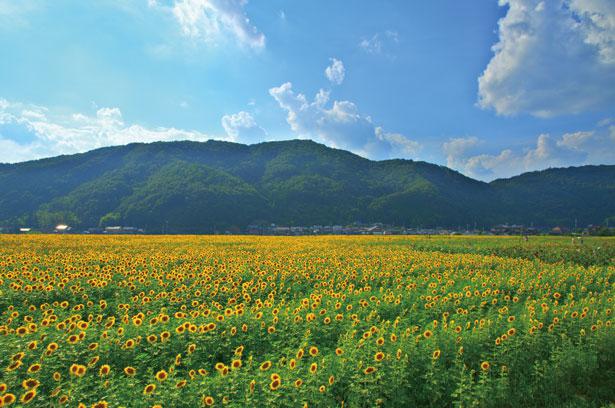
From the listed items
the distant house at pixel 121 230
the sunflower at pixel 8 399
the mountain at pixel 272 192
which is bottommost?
the distant house at pixel 121 230

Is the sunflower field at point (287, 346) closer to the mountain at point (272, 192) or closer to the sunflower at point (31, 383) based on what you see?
the sunflower at point (31, 383)

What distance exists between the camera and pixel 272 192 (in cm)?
13288

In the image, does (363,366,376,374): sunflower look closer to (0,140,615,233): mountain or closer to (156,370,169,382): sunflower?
(156,370,169,382): sunflower

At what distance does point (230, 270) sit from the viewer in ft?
41.7

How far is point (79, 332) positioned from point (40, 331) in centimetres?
59

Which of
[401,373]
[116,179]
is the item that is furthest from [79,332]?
[116,179]

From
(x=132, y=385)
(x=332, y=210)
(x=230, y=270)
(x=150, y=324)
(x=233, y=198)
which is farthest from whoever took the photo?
(x=332, y=210)

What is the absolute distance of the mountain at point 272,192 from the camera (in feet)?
337

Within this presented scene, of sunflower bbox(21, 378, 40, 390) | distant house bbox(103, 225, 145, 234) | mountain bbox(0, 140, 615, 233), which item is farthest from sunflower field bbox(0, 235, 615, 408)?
mountain bbox(0, 140, 615, 233)

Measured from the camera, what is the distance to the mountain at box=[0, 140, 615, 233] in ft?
337

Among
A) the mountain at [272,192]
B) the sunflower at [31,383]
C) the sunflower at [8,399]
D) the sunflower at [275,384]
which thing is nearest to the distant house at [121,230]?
the mountain at [272,192]

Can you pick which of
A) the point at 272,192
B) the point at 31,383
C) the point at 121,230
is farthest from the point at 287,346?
the point at 272,192

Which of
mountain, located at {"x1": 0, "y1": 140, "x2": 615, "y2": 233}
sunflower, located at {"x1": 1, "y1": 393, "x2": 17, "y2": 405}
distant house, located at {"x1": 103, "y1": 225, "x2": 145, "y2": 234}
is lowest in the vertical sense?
distant house, located at {"x1": 103, "y1": 225, "x2": 145, "y2": 234}

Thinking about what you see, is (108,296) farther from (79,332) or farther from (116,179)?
(116,179)
